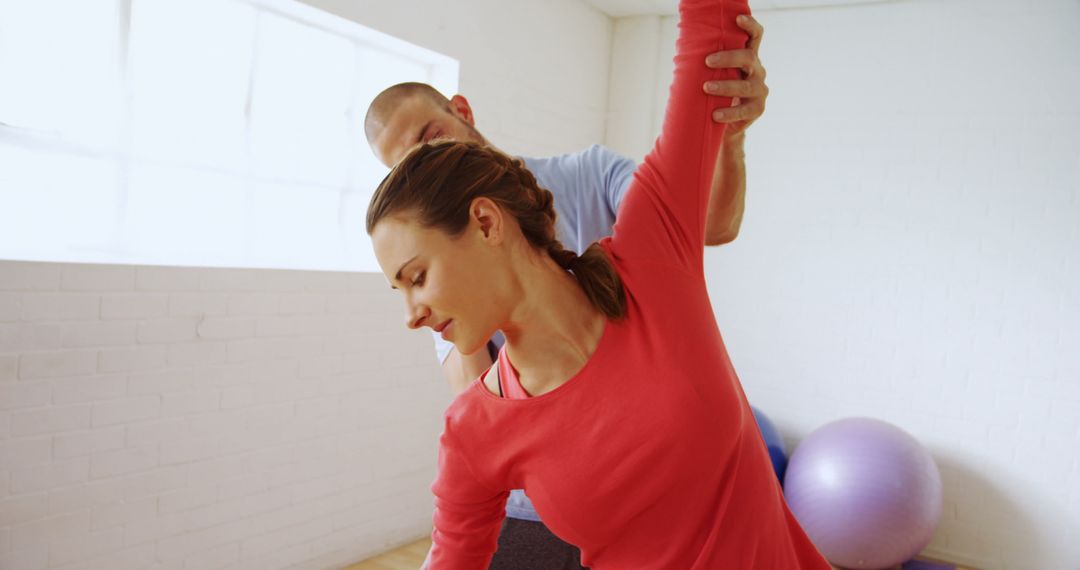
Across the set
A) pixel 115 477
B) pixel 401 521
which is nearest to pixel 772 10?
pixel 401 521

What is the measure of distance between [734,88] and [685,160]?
12 centimetres

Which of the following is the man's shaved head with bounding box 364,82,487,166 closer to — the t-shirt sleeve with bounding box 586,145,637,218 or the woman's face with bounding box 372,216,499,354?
the t-shirt sleeve with bounding box 586,145,637,218

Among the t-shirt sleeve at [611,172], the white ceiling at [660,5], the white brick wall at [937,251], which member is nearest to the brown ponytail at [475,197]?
the t-shirt sleeve at [611,172]

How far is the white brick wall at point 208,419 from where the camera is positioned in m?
2.62

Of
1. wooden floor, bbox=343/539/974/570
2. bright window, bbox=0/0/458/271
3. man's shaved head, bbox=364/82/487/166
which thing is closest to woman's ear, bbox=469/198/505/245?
man's shaved head, bbox=364/82/487/166

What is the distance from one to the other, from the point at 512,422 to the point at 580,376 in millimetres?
109

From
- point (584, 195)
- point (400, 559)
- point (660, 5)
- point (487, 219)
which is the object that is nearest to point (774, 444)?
point (400, 559)

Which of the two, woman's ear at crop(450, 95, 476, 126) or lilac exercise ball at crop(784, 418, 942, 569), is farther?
lilac exercise ball at crop(784, 418, 942, 569)

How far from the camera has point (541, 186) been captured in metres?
1.75

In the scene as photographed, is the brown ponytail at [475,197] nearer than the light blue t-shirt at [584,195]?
Yes

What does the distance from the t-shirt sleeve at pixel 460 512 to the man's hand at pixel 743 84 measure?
1.94 ft

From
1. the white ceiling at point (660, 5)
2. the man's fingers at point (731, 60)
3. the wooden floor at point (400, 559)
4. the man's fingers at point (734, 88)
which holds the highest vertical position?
the white ceiling at point (660, 5)

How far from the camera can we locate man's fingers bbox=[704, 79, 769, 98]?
1.15m

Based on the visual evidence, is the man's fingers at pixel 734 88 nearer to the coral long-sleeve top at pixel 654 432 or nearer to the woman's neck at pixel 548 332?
the coral long-sleeve top at pixel 654 432
